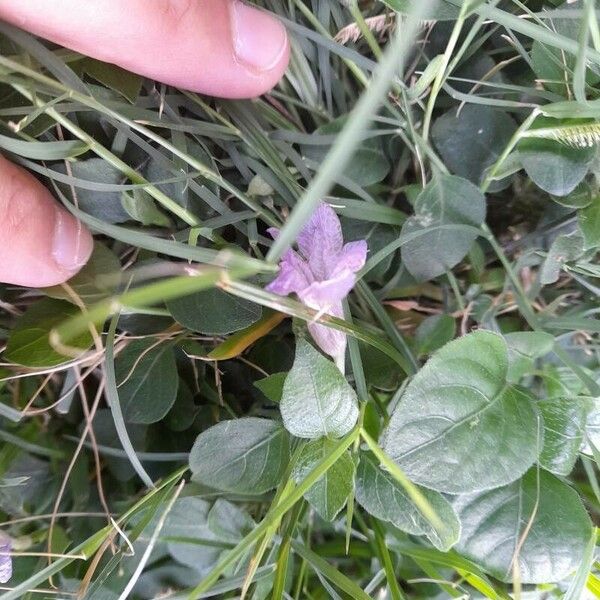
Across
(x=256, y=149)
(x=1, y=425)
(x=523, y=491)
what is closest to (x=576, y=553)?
(x=523, y=491)

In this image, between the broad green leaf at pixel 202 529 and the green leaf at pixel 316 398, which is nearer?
the green leaf at pixel 316 398

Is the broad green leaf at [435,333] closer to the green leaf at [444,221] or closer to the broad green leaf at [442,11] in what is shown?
the green leaf at [444,221]

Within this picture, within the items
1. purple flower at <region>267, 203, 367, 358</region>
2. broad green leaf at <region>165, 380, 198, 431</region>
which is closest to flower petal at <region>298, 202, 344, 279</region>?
purple flower at <region>267, 203, 367, 358</region>

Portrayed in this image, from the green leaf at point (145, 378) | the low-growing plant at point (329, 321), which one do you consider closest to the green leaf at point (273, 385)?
the low-growing plant at point (329, 321)

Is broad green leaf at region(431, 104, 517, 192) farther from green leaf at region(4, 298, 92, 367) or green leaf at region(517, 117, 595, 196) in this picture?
green leaf at region(4, 298, 92, 367)

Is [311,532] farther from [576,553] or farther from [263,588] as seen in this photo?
[576,553]

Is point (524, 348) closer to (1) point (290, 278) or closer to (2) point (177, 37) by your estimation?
(1) point (290, 278)
